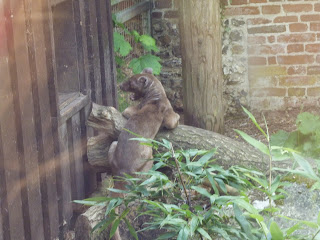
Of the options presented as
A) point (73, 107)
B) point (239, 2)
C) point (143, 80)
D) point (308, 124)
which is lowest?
point (308, 124)

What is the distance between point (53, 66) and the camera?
462 cm

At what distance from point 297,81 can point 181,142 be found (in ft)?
13.7

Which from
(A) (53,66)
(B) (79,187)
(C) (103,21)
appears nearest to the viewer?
(A) (53,66)

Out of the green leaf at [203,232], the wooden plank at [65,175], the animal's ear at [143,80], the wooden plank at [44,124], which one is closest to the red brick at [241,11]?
the animal's ear at [143,80]

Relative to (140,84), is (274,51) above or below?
above

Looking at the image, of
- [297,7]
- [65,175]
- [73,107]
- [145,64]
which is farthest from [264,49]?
[65,175]

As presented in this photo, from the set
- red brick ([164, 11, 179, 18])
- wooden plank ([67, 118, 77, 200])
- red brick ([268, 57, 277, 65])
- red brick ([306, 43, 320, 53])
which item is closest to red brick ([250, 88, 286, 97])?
red brick ([268, 57, 277, 65])

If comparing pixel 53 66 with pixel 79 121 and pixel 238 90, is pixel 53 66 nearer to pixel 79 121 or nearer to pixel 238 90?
pixel 79 121

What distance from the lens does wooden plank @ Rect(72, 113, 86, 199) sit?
534 centimetres

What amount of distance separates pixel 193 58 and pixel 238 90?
2.58 metres

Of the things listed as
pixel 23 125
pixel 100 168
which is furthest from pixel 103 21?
pixel 23 125

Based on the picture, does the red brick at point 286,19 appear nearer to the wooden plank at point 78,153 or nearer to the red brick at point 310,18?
the red brick at point 310,18

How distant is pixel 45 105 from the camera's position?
4496 millimetres

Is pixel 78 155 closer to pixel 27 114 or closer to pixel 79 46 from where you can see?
pixel 79 46
